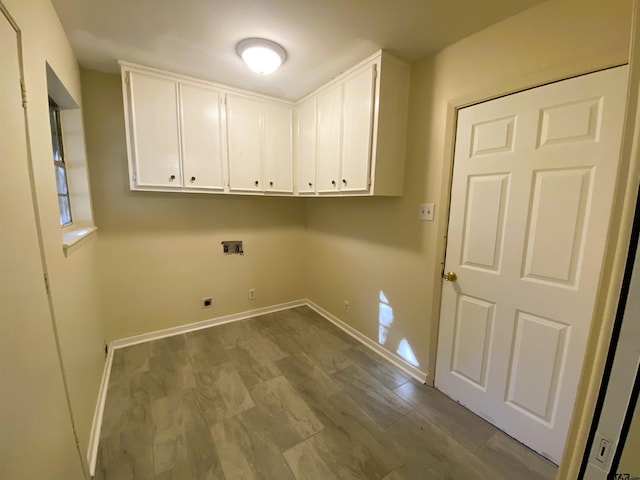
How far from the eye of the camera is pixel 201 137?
7.60 feet

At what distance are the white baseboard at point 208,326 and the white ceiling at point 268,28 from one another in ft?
7.66

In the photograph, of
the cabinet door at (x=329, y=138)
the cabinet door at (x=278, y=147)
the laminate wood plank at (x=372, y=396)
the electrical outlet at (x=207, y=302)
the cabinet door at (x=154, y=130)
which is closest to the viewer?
the laminate wood plank at (x=372, y=396)

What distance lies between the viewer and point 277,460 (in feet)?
4.66

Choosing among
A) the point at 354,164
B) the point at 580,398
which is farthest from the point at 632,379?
the point at 354,164

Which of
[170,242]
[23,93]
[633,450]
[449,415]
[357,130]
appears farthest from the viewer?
[170,242]

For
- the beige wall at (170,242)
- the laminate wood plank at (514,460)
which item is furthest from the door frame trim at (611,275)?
the beige wall at (170,242)

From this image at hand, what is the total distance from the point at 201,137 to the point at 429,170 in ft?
6.32

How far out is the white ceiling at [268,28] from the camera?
4.58 ft

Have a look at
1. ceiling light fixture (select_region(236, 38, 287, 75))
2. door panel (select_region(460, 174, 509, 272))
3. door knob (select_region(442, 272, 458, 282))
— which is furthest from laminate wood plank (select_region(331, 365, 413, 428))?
ceiling light fixture (select_region(236, 38, 287, 75))

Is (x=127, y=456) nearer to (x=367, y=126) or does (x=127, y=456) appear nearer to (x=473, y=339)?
(x=473, y=339)

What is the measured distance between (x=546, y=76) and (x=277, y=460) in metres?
2.45

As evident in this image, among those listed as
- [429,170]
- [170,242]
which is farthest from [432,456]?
[170,242]

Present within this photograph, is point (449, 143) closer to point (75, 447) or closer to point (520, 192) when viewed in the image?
point (520, 192)

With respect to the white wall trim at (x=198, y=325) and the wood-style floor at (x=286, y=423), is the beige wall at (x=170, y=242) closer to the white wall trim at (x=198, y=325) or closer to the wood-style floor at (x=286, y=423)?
the white wall trim at (x=198, y=325)
